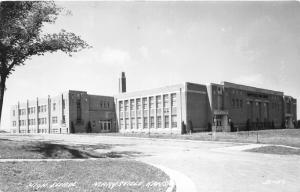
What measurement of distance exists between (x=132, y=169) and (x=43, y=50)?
47.3 ft

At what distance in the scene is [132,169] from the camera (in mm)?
12602

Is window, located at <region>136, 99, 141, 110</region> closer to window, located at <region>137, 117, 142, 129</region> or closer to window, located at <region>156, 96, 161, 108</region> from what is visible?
window, located at <region>137, 117, 142, 129</region>

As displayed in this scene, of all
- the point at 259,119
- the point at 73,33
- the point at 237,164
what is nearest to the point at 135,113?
the point at 259,119

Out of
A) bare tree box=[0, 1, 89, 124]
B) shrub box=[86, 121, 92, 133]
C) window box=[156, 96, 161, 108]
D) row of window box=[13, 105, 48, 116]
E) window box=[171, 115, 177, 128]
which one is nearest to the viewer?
bare tree box=[0, 1, 89, 124]

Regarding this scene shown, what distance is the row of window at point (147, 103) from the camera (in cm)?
5212

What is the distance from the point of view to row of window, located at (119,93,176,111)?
171 ft

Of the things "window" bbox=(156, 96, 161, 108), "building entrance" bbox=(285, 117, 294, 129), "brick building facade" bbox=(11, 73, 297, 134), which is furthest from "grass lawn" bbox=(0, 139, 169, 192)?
"building entrance" bbox=(285, 117, 294, 129)

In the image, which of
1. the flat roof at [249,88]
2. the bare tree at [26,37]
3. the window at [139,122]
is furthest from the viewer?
the window at [139,122]

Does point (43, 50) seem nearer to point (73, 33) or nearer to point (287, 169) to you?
point (73, 33)

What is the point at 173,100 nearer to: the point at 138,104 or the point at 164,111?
the point at 164,111

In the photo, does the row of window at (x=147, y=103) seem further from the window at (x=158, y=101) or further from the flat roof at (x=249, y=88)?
the flat roof at (x=249, y=88)

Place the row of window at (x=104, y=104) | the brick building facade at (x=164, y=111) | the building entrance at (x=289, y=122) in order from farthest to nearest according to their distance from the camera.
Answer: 1. the building entrance at (x=289, y=122)
2. the row of window at (x=104, y=104)
3. the brick building facade at (x=164, y=111)

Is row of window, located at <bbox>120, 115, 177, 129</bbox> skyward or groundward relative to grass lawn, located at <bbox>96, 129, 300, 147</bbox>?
skyward

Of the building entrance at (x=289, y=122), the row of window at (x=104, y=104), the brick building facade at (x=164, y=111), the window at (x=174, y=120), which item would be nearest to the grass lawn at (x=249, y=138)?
the brick building facade at (x=164, y=111)
